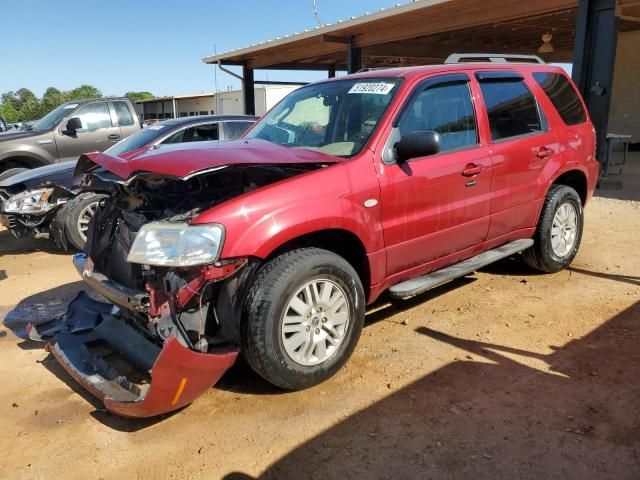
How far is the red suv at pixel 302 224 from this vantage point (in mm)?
3029

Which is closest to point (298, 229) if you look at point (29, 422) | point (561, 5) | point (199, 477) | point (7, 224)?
point (199, 477)

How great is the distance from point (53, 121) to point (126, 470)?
327 inches

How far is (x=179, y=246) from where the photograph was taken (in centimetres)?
296

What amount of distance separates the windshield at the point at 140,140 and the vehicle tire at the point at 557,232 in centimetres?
464

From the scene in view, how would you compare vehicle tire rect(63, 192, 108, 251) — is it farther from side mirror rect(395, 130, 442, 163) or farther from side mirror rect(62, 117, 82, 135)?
side mirror rect(395, 130, 442, 163)

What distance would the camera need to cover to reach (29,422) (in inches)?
125

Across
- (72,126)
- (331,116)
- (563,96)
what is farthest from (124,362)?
(72,126)

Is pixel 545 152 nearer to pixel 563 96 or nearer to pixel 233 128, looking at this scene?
pixel 563 96

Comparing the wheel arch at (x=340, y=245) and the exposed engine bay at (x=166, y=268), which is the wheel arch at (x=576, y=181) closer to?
the wheel arch at (x=340, y=245)

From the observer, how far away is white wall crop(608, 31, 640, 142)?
17.1 meters

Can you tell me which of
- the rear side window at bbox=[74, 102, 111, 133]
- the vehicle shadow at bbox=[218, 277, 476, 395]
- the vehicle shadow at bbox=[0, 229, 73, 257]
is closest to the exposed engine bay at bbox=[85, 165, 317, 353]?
the vehicle shadow at bbox=[218, 277, 476, 395]

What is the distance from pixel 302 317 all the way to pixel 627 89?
60.7ft

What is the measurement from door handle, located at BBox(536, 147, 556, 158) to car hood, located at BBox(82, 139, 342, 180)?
224 cm

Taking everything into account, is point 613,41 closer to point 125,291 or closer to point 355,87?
point 355,87
